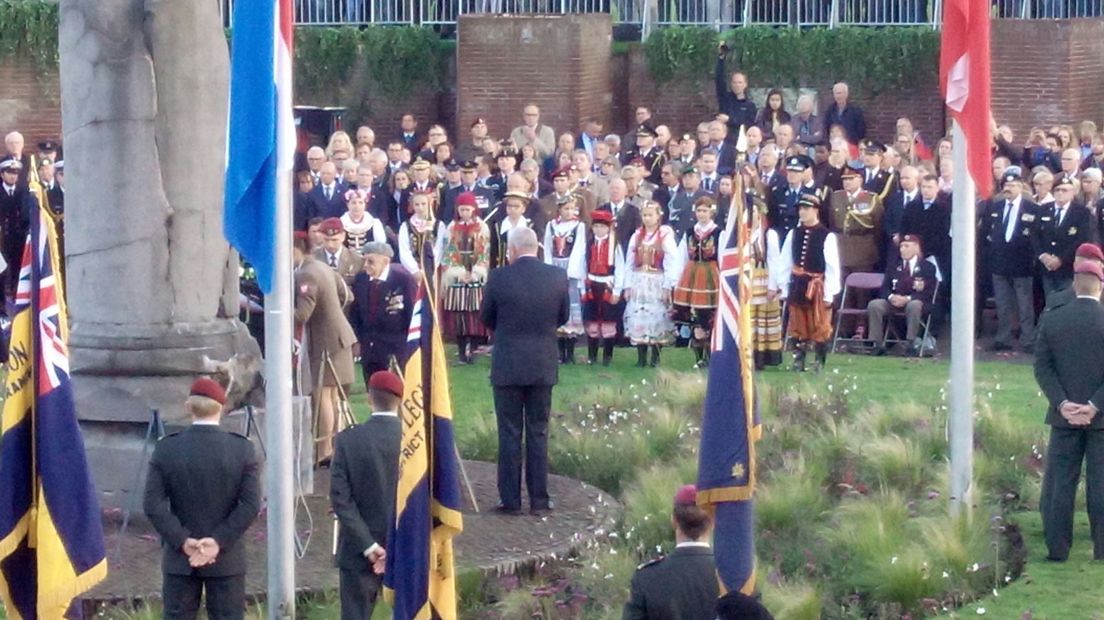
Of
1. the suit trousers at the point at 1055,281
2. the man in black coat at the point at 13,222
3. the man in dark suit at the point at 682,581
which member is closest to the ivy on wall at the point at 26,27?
the man in black coat at the point at 13,222

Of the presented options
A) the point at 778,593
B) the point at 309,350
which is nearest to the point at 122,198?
the point at 309,350

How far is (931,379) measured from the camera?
18.8 metres

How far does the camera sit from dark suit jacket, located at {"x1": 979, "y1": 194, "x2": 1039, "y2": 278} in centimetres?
1998

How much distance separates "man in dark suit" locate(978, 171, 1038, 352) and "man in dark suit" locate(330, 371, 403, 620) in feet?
37.3

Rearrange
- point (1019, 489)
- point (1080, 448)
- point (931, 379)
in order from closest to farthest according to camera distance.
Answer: point (1080, 448) < point (1019, 489) < point (931, 379)

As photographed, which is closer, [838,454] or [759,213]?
[838,454]

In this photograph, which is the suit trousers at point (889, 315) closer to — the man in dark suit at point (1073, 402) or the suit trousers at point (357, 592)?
the man in dark suit at point (1073, 402)

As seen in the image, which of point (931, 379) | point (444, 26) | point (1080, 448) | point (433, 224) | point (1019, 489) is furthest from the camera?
point (444, 26)

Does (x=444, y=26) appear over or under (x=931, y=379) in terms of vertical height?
over

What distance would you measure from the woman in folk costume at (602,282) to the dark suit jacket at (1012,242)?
379cm

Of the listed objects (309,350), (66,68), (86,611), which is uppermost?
(66,68)

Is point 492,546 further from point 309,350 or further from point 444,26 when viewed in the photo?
point 444,26

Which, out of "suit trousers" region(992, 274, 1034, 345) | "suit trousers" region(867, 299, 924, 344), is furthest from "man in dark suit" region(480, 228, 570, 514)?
"suit trousers" region(992, 274, 1034, 345)

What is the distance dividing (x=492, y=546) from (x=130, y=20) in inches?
162
